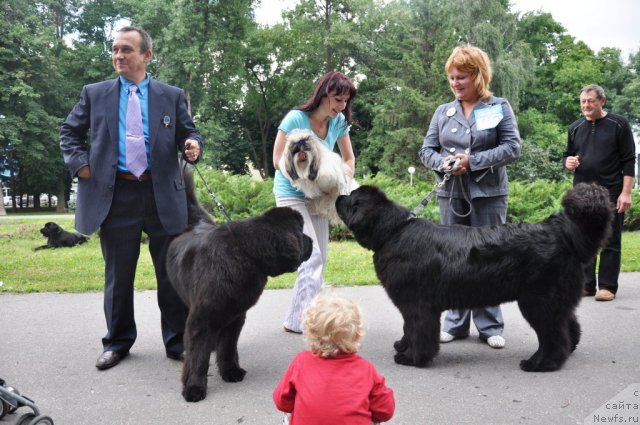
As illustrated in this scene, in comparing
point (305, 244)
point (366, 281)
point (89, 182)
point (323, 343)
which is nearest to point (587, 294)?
point (366, 281)

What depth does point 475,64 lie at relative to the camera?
4238 millimetres

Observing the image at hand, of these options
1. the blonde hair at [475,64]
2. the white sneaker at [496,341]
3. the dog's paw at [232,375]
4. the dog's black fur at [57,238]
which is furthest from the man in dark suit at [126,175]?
the dog's black fur at [57,238]

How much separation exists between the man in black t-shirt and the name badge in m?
2.51

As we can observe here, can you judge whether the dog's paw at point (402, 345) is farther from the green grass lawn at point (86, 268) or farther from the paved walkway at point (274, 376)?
the green grass lawn at point (86, 268)

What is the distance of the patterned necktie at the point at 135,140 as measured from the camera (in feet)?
12.9

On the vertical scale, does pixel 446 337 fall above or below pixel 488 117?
below

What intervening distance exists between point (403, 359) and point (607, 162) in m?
3.88

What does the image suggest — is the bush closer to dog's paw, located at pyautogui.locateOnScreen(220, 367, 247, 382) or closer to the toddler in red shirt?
dog's paw, located at pyautogui.locateOnScreen(220, 367, 247, 382)

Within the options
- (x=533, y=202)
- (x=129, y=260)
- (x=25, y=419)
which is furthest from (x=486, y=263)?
(x=533, y=202)

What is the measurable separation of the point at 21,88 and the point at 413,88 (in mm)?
23937

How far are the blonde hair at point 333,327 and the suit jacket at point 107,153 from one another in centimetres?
213

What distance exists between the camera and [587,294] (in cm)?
633

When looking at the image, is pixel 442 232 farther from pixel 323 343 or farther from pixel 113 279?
pixel 113 279

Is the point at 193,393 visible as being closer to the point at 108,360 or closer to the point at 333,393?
the point at 108,360
